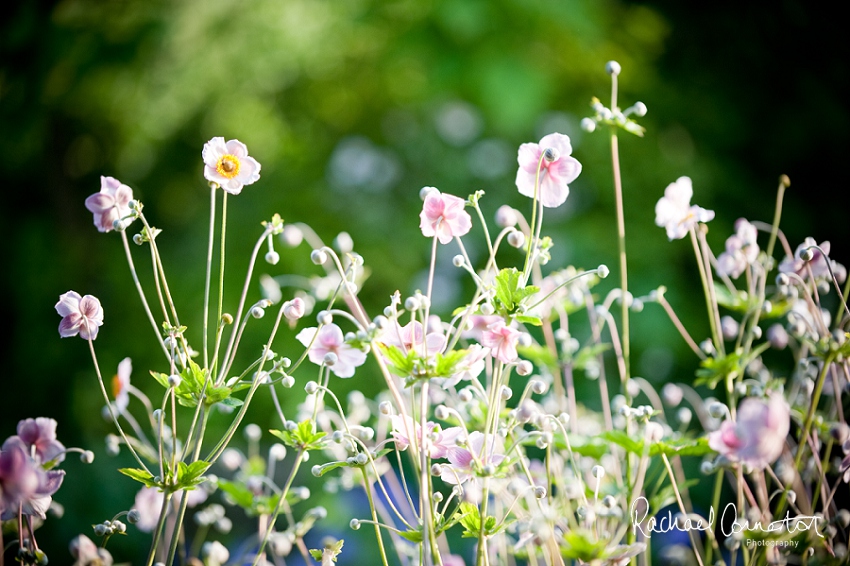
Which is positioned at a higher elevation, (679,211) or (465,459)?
(679,211)

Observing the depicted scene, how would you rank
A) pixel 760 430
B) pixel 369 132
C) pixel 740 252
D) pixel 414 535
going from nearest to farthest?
pixel 760 430 < pixel 414 535 < pixel 740 252 < pixel 369 132

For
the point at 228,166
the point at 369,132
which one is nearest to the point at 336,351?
the point at 228,166

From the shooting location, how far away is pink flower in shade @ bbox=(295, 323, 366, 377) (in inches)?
16.7

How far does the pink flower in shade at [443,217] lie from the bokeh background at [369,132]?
45.9 inches

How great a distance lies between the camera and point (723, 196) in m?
1.84

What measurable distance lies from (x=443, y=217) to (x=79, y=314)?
0.25 meters

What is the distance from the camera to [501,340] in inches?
16.1

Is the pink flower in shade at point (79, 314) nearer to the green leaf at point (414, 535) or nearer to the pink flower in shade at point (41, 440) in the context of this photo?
the pink flower in shade at point (41, 440)

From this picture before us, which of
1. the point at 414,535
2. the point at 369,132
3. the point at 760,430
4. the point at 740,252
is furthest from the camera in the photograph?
the point at 369,132

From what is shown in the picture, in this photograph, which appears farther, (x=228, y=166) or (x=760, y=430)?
(x=228, y=166)

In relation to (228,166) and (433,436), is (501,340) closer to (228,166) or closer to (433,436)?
(433,436)

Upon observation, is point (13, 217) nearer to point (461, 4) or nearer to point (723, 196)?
point (461, 4)

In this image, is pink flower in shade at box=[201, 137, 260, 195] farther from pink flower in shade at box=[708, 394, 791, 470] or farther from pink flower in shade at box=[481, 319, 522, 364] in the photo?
pink flower in shade at box=[708, 394, 791, 470]

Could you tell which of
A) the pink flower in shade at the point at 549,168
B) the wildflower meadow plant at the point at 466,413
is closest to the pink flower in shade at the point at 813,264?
the wildflower meadow plant at the point at 466,413
